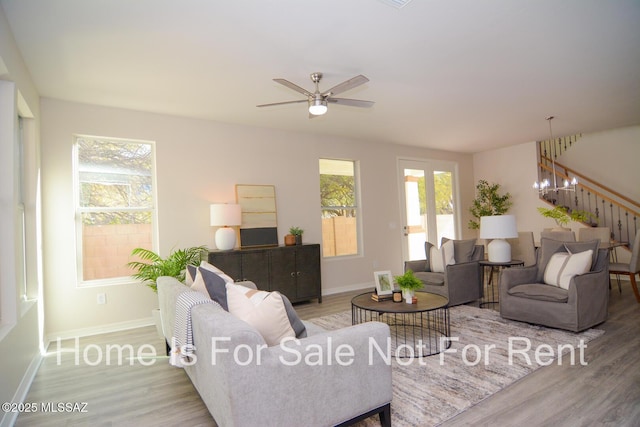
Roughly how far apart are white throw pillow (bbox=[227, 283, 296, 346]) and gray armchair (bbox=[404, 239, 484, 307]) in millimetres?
3001

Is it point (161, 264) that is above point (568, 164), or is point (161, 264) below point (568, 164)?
A: below

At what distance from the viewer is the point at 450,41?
287 cm

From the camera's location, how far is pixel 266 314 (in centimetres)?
182

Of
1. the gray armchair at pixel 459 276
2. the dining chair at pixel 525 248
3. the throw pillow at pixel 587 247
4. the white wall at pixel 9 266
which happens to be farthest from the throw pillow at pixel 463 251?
the white wall at pixel 9 266

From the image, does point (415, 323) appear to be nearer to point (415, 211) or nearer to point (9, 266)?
point (415, 211)

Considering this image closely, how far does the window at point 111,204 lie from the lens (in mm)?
4074

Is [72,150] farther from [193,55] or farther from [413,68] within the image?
[413,68]

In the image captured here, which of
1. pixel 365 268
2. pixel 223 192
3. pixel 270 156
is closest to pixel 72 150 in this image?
pixel 223 192

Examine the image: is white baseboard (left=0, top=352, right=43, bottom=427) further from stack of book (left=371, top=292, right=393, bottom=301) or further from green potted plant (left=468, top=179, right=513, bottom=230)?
green potted plant (left=468, top=179, right=513, bottom=230)

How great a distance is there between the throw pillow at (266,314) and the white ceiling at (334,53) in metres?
1.92

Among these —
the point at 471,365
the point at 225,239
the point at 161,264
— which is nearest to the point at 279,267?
the point at 225,239

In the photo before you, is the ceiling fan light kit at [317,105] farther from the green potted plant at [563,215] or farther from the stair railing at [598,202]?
the stair railing at [598,202]

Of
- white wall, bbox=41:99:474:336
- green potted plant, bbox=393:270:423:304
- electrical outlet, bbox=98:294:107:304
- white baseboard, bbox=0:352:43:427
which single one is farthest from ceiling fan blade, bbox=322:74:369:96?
electrical outlet, bbox=98:294:107:304

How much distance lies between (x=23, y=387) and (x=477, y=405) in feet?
10.5
